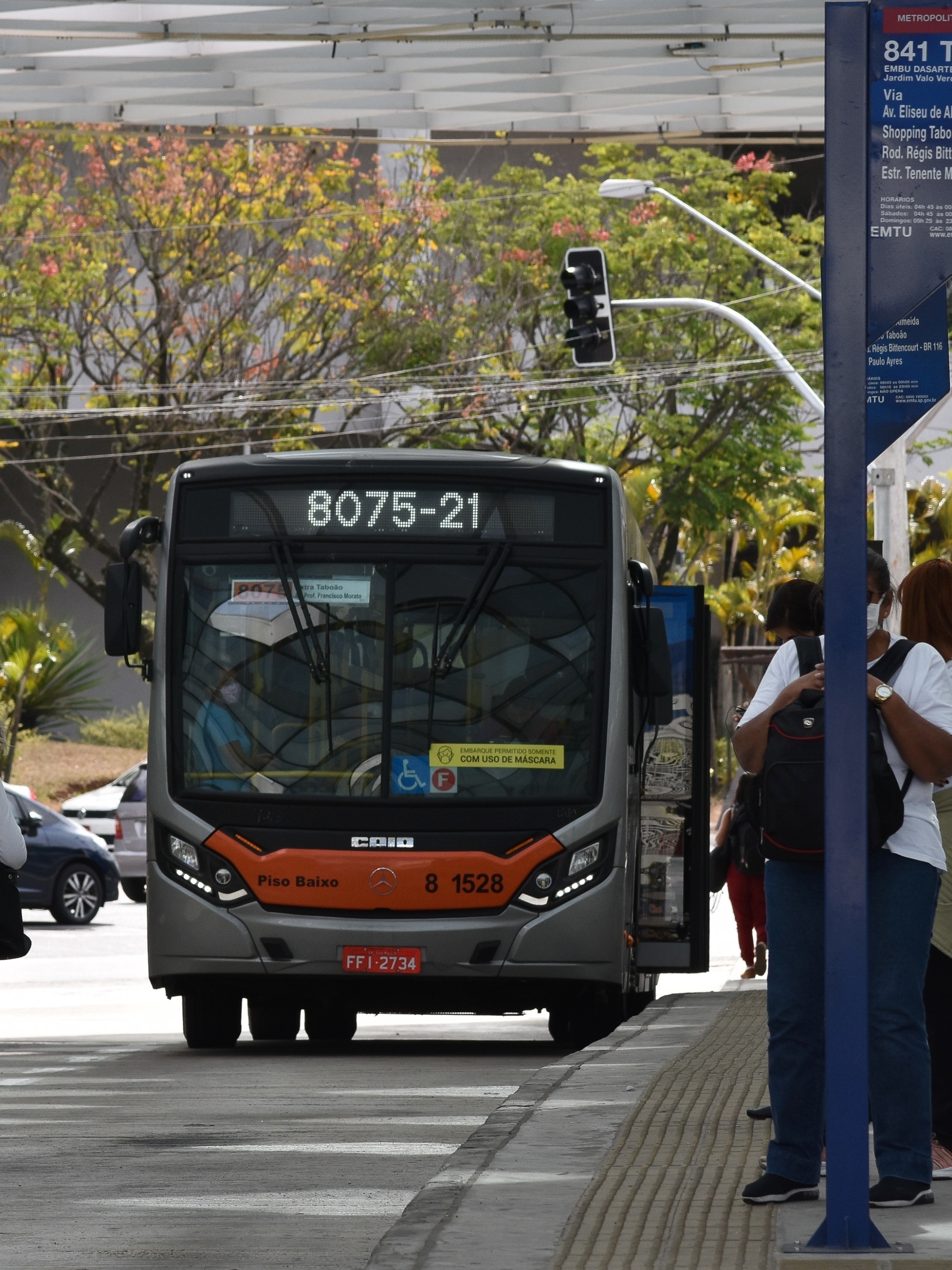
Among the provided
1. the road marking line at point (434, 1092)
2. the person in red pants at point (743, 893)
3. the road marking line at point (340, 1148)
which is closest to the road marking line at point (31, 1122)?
the road marking line at point (340, 1148)

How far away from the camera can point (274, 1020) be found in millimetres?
13133

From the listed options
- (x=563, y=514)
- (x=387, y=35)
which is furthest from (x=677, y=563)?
(x=563, y=514)

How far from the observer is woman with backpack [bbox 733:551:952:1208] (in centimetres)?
558

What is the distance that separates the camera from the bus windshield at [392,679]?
456 inches

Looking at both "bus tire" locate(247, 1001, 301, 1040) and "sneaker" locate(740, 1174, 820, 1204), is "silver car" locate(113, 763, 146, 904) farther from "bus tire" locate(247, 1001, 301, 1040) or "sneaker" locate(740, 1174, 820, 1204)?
"sneaker" locate(740, 1174, 820, 1204)

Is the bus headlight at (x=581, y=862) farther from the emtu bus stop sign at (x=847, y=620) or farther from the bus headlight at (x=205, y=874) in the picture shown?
the emtu bus stop sign at (x=847, y=620)

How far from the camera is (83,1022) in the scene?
586 inches

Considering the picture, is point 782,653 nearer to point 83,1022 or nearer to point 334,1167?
point 334,1167

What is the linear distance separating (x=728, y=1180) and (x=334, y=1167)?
69.0 inches

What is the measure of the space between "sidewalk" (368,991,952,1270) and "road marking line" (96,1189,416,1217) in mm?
295

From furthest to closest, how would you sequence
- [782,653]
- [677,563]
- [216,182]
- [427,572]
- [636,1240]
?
1. [677,563]
2. [216,182]
3. [427,572]
4. [782,653]
5. [636,1240]

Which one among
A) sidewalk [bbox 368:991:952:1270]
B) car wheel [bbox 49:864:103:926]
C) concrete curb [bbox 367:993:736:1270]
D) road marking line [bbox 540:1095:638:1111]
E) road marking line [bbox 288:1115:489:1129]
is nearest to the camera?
sidewalk [bbox 368:991:952:1270]

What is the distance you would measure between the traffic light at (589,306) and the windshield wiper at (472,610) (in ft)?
36.7

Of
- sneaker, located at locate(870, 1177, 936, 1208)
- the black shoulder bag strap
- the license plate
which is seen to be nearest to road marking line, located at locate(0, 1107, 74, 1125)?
the license plate
